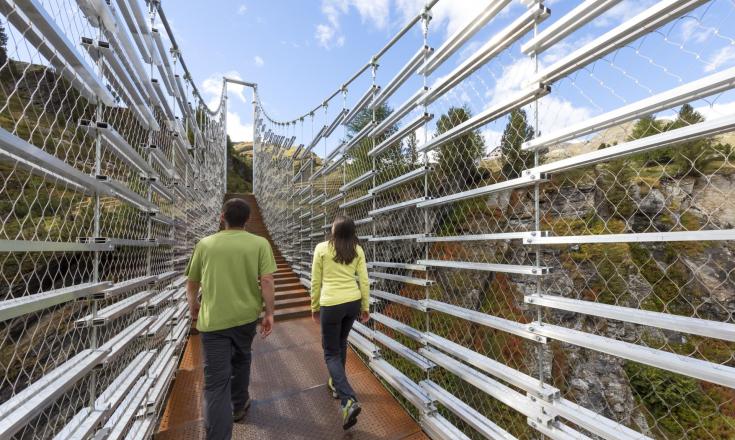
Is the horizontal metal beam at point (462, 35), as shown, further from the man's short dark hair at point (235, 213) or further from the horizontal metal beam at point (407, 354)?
the horizontal metal beam at point (407, 354)

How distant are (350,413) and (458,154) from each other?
1.95 meters

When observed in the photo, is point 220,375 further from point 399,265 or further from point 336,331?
point 399,265

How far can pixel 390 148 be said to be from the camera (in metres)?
3.01

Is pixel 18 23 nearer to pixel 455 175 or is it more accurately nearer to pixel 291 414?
pixel 455 175

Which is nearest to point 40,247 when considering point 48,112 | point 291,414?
point 48,112

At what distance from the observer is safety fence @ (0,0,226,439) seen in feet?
3.15

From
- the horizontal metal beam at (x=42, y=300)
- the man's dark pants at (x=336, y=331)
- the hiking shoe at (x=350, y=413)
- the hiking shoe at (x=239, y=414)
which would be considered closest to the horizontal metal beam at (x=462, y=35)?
the man's dark pants at (x=336, y=331)

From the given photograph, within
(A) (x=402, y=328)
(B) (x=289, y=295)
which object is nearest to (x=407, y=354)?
(A) (x=402, y=328)

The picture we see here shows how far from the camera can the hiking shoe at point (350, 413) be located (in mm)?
2125

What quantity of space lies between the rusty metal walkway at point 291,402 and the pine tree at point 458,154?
175 centimetres

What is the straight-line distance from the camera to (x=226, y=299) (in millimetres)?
1896

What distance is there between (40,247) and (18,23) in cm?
63

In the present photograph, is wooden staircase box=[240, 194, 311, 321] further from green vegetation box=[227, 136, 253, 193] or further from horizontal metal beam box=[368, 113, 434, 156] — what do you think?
green vegetation box=[227, 136, 253, 193]

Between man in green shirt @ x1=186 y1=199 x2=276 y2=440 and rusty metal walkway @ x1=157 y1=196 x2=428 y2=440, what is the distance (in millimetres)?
470
